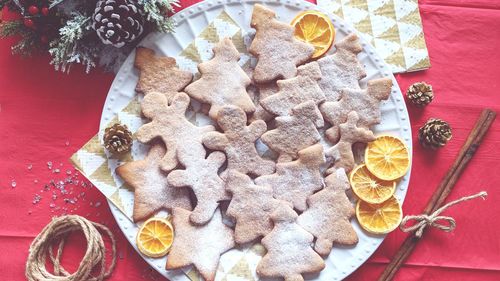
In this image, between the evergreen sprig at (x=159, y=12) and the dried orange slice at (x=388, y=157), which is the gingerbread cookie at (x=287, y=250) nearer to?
the dried orange slice at (x=388, y=157)

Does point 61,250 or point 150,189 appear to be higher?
point 150,189

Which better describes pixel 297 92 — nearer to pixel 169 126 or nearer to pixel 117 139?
pixel 169 126

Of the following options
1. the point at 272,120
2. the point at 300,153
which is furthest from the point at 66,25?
the point at 300,153

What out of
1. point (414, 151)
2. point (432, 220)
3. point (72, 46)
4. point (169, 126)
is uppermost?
point (72, 46)

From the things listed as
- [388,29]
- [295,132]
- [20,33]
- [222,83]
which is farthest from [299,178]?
[20,33]

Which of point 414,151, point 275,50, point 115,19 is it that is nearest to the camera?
point 115,19

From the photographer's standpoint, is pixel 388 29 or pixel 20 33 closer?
pixel 20 33

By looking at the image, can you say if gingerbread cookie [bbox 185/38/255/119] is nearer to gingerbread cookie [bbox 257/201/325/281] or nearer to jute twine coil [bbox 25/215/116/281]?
gingerbread cookie [bbox 257/201/325/281]
